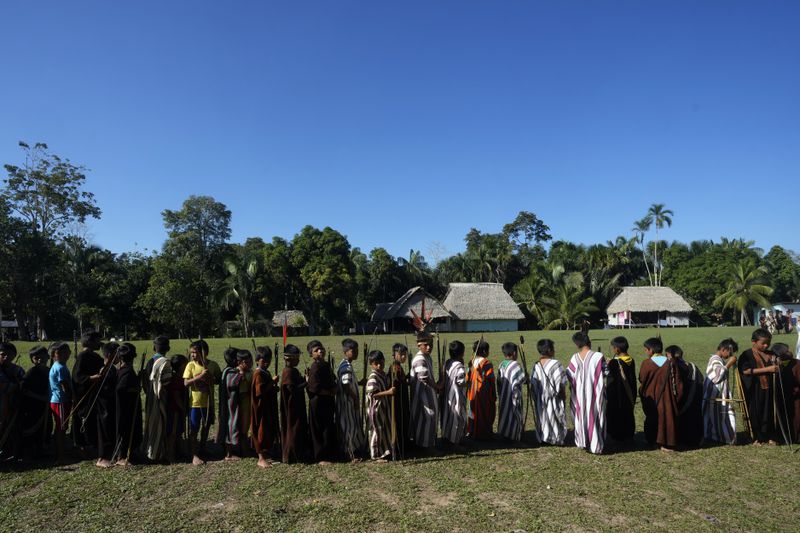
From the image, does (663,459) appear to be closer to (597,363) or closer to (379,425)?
(597,363)

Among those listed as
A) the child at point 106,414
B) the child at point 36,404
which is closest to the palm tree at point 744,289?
the child at point 106,414

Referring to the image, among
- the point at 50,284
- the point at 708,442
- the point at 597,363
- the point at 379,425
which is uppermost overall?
the point at 50,284

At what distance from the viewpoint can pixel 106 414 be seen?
22.3ft

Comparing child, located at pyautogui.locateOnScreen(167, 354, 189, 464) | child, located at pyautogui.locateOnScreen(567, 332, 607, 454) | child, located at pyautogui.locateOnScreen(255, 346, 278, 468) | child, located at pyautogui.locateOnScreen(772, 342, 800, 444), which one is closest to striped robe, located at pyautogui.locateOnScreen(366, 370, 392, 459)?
child, located at pyautogui.locateOnScreen(255, 346, 278, 468)

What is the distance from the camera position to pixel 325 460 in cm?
676

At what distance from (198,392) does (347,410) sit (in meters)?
1.96

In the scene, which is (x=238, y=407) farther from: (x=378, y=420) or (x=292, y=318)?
(x=292, y=318)

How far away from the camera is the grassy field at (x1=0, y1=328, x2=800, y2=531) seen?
501 centimetres

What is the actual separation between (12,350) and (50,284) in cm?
3750

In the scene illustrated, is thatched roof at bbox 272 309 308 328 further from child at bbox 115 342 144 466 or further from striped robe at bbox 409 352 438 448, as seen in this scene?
striped robe at bbox 409 352 438 448

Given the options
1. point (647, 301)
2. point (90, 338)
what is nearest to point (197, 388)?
point (90, 338)

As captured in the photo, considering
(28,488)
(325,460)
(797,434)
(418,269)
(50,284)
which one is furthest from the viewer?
(418,269)

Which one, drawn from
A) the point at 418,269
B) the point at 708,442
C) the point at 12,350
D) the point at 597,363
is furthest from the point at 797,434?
the point at 418,269

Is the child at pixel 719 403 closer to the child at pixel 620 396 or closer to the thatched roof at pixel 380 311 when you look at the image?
the child at pixel 620 396
